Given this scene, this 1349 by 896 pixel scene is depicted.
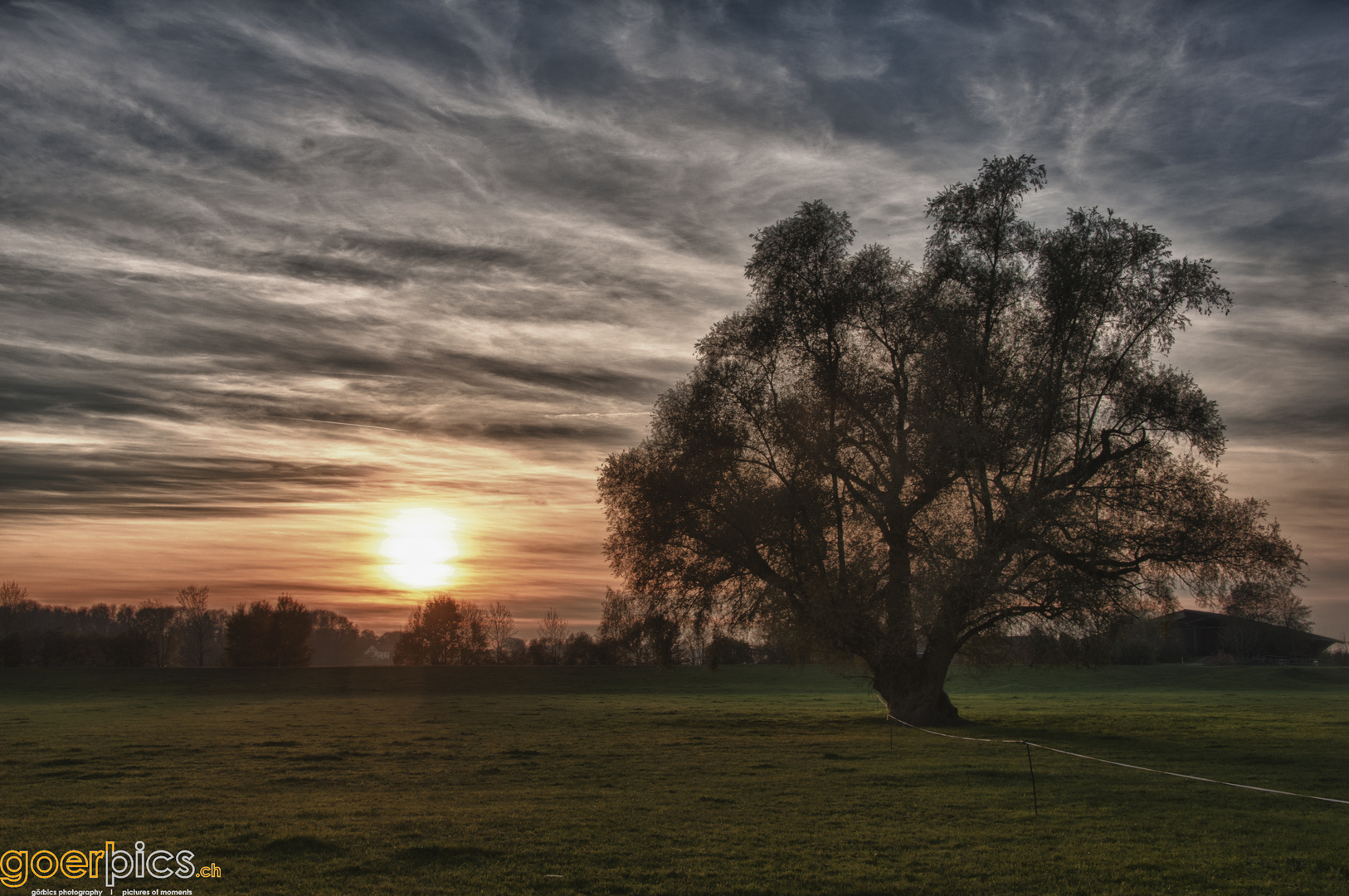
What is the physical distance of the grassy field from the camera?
12.0 meters

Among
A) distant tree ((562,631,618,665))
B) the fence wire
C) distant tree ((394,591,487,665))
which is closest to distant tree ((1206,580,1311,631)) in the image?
the fence wire

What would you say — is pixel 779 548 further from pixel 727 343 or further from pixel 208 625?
pixel 208 625

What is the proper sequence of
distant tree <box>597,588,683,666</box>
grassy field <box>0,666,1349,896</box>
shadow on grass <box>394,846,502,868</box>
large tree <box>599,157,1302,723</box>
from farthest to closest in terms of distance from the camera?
distant tree <box>597,588,683,666</box> < large tree <box>599,157,1302,723</box> < shadow on grass <box>394,846,502,868</box> < grassy field <box>0,666,1349,896</box>

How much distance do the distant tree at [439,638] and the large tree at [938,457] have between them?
105645mm

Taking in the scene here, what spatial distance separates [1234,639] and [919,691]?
111922mm

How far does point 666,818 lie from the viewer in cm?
1588

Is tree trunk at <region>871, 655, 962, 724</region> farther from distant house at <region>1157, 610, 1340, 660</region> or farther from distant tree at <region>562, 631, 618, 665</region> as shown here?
distant house at <region>1157, 610, 1340, 660</region>

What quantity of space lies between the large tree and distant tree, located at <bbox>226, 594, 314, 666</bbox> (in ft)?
298

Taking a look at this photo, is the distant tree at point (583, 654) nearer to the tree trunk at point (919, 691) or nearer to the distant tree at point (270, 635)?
the distant tree at point (270, 635)

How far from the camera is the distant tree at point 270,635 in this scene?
108 m

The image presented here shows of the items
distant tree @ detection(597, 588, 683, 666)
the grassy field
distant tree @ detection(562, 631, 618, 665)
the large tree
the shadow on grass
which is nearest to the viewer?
the grassy field

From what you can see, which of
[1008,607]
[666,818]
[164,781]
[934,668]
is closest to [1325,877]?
[666,818]

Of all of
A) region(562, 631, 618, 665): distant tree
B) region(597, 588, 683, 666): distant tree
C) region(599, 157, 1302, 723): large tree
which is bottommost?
region(562, 631, 618, 665): distant tree

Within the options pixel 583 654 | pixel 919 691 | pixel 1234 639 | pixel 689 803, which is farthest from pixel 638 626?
pixel 1234 639
